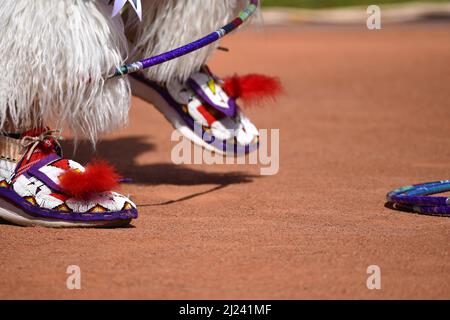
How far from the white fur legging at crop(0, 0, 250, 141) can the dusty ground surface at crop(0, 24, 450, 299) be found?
1.16ft

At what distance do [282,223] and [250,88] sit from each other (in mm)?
738

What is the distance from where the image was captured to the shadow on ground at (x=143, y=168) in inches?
152

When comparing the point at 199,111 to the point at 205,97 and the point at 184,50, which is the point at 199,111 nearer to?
the point at 205,97

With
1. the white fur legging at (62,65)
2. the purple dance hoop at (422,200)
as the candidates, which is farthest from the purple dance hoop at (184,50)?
the purple dance hoop at (422,200)

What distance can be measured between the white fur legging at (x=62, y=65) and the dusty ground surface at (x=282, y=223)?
13.9 inches

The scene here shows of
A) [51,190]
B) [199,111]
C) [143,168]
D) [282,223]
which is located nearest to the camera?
[51,190]

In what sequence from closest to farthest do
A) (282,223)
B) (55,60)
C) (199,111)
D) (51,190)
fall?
(55,60) → (51,190) → (282,223) → (199,111)

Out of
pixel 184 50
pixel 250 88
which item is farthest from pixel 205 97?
pixel 184 50

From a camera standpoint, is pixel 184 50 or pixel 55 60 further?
pixel 184 50

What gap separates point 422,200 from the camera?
125 inches

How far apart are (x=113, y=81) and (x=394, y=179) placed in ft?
4.39

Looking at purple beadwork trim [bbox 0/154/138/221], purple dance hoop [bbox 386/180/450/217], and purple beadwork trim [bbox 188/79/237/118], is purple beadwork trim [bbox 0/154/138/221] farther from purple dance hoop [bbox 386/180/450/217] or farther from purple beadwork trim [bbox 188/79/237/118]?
purple dance hoop [bbox 386/180/450/217]
